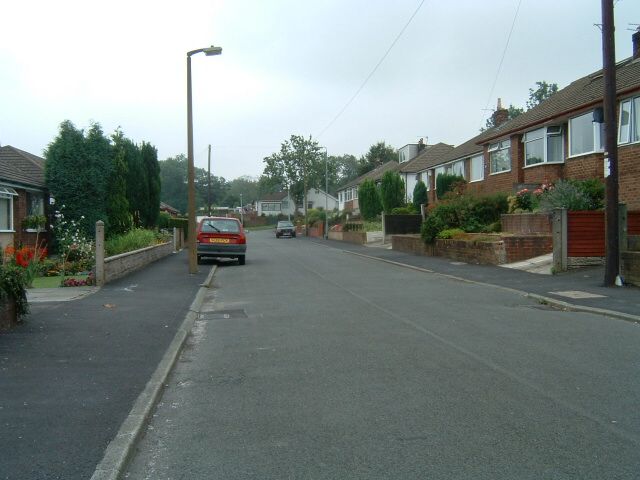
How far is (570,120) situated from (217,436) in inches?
901

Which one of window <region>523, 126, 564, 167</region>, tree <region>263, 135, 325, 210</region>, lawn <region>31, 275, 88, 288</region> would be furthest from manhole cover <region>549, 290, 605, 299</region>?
tree <region>263, 135, 325, 210</region>

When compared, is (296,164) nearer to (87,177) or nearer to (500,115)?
(500,115)

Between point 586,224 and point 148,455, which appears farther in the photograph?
point 586,224

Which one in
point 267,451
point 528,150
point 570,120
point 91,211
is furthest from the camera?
point 528,150

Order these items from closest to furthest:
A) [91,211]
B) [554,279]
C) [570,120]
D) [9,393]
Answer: [9,393] < [554,279] < [91,211] < [570,120]

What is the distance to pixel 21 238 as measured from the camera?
70.3ft

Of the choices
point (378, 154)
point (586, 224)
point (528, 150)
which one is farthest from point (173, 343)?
point (378, 154)

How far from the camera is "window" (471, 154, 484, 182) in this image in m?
34.2

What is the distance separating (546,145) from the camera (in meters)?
25.4

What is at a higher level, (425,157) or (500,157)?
(425,157)

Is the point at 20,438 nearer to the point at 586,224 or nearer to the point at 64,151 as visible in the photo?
the point at 586,224

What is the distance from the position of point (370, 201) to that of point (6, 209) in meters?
32.2

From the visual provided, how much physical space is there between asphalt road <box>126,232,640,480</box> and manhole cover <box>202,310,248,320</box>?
10 centimetres

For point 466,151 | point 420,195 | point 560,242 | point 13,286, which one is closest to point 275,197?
point 420,195
